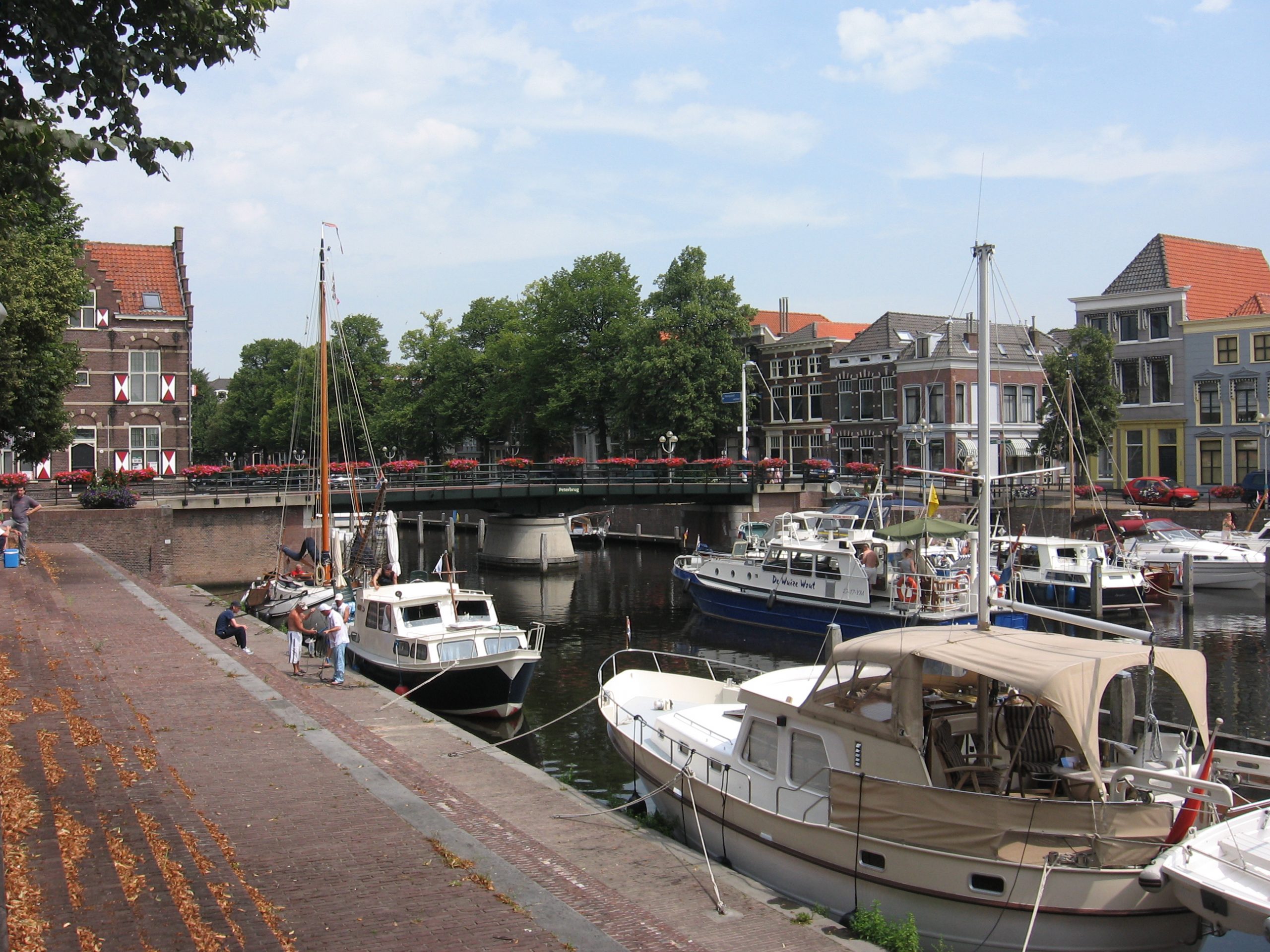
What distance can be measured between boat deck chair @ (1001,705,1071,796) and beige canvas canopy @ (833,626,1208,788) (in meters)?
0.83

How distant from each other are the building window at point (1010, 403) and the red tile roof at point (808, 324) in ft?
44.0

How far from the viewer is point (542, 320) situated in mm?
69375

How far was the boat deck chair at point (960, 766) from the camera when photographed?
39.9 feet

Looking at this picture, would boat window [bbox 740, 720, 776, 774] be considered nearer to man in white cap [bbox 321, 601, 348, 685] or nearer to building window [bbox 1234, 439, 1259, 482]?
man in white cap [bbox 321, 601, 348, 685]

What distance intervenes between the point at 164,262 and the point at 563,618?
1377 inches

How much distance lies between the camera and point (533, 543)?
52.1 m

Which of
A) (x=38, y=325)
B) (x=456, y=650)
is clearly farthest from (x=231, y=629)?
(x=38, y=325)

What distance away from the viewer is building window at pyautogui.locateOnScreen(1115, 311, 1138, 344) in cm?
5678

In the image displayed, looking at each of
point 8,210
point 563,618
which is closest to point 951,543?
point 563,618

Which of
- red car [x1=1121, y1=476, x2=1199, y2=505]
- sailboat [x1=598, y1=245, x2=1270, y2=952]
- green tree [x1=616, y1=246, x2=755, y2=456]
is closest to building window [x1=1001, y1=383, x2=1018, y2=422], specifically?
red car [x1=1121, y1=476, x2=1199, y2=505]

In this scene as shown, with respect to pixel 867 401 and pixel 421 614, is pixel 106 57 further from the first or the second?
pixel 867 401

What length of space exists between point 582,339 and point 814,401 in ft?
51.9

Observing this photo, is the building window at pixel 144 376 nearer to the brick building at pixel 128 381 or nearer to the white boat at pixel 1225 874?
the brick building at pixel 128 381

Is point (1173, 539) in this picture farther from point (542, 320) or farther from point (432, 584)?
point (542, 320)
